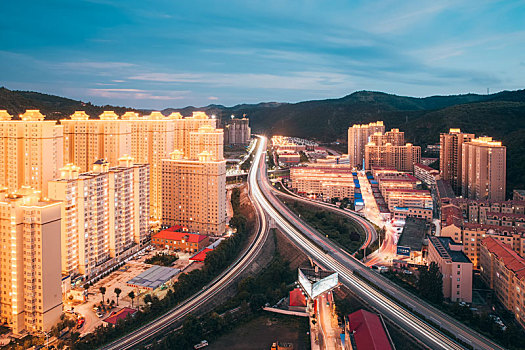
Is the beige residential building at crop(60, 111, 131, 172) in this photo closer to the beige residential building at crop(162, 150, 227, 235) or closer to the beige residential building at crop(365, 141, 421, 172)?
the beige residential building at crop(162, 150, 227, 235)

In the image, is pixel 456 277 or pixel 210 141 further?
pixel 210 141

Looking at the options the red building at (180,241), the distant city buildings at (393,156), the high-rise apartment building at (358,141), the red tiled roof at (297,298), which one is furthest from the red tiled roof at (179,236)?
the high-rise apartment building at (358,141)

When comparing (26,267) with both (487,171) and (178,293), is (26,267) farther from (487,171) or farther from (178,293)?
(487,171)

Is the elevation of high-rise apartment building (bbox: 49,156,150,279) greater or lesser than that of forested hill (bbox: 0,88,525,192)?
lesser

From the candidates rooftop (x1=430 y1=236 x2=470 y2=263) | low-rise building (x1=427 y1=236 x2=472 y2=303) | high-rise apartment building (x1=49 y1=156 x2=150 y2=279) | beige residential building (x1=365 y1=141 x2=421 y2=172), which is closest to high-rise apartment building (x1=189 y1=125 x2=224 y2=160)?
high-rise apartment building (x1=49 y1=156 x2=150 y2=279)

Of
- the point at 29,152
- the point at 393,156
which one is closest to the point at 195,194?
the point at 29,152
